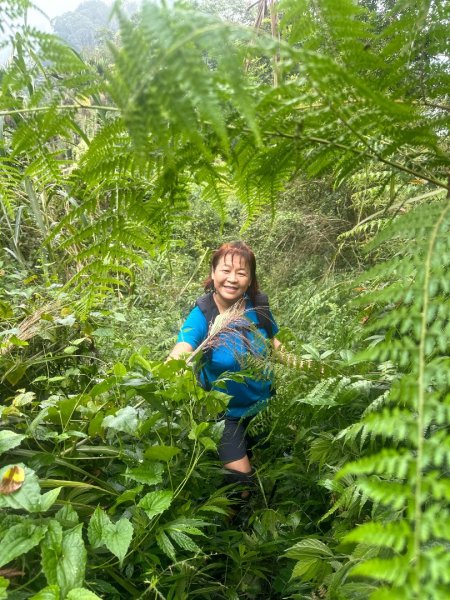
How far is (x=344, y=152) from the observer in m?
0.88

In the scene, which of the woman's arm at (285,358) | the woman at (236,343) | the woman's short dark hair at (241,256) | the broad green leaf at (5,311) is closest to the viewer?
the woman's arm at (285,358)

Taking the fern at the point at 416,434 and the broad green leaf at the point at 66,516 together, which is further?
the broad green leaf at the point at 66,516

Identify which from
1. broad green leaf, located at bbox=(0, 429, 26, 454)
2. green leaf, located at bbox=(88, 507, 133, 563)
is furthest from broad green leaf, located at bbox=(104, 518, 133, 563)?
broad green leaf, located at bbox=(0, 429, 26, 454)

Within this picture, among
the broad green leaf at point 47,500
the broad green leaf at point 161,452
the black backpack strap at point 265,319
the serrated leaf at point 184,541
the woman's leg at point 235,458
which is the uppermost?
the black backpack strap at point 265,319

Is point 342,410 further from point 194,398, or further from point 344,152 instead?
point 344,152

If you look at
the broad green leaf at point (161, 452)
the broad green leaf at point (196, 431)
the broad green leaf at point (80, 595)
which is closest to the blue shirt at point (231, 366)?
the broad green leaf at point (196, 431)

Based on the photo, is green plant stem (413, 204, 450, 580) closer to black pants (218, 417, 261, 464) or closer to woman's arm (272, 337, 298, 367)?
woman's arm (272, 337, 298, 367)

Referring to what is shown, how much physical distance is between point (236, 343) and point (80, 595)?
90 cm

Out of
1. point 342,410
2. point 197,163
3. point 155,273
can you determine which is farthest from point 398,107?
point 155,273

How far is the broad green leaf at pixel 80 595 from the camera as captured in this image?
0.75 m

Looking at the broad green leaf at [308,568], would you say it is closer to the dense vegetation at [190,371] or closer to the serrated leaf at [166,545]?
the dense vegetation at [190,371]

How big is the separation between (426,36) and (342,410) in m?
0.91

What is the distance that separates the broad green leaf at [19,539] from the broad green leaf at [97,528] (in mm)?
107

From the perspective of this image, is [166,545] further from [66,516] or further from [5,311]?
[5,311]
